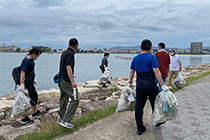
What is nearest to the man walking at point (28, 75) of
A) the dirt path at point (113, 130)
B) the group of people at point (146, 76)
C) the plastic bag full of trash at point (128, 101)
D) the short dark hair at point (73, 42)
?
the short dark hair at point (73, 42)

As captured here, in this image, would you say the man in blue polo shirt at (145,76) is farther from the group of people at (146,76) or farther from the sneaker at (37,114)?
the sneaker at (37,114)

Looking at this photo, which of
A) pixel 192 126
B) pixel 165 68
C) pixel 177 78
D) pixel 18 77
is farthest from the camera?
pixel 177 78

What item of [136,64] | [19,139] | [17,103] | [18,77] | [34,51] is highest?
[34,51]

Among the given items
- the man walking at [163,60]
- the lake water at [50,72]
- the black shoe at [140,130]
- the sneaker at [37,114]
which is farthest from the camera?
the lake water at [50,72]

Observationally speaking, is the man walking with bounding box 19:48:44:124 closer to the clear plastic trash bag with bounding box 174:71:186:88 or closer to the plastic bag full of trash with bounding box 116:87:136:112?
the plastic bag full of trash with bounding box 116:87:136:112

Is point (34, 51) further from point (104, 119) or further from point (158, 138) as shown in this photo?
point (158, 138)

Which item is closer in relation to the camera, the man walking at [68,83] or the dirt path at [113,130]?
the dirt path at [113,130]

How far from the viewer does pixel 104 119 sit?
4465 mm

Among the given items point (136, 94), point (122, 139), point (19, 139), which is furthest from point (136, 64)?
point (19, 139)

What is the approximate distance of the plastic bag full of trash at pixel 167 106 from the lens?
346 cm

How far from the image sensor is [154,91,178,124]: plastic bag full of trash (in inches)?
136

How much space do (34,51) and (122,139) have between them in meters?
2.92

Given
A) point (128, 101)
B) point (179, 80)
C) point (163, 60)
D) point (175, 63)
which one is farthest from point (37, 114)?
point (179, 80)

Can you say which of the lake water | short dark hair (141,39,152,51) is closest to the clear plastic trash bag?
short dark hair (141,39,152,51)
